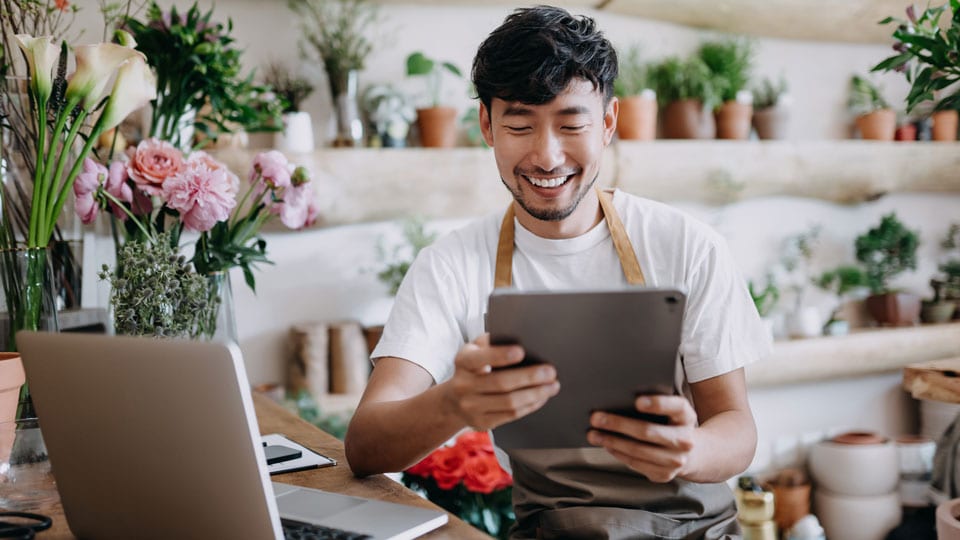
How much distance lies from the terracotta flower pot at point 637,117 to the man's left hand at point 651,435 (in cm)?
234

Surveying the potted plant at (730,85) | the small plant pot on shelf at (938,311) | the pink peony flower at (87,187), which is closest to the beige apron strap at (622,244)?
the pink peony flower at (87,187)

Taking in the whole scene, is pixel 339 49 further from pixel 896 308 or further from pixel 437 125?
pixel 896 308

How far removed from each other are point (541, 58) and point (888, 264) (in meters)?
3.09

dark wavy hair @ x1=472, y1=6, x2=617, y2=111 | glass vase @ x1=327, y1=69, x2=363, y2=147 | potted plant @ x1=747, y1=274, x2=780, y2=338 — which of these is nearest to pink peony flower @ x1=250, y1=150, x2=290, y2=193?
dark wavy hair @ x1=472, y1=6, x2=617, y2=111

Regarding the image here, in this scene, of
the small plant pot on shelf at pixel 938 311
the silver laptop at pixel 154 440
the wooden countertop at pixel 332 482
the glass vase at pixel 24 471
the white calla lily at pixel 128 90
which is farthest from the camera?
the small plant pot on shelf at pixel 938 311

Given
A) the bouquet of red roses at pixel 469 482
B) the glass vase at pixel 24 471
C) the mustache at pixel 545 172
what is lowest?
the bouquet of red roses at pixel 469 482

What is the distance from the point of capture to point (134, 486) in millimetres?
889

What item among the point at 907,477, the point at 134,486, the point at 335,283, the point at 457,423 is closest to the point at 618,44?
the point at 335,283

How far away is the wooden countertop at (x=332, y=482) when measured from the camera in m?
1.01

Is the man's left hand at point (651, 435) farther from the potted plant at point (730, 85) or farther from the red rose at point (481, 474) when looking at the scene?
the potted plant at point (730, 85)

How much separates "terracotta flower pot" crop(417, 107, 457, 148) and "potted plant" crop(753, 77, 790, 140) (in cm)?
149

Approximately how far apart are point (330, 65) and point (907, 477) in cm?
306

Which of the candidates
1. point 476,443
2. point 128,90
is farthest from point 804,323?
point 128,90

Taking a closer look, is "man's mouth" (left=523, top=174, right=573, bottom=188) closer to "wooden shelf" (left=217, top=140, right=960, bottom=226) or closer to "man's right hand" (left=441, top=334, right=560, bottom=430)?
"man's right hand" (left=441, top=334, right=560, bottom=430)
